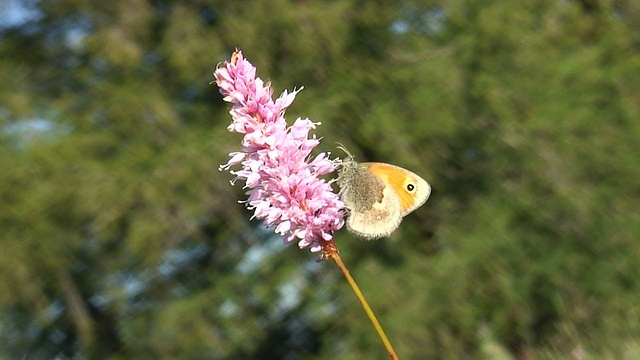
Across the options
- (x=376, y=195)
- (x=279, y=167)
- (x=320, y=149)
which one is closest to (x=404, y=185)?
(x=376, y=195)

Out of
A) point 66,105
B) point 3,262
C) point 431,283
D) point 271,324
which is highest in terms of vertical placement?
point 66,105

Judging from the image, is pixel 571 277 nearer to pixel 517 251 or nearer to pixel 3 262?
pixel 517 251

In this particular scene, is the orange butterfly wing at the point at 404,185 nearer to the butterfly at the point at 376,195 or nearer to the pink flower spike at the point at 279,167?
the butterfly at the point at 376,195

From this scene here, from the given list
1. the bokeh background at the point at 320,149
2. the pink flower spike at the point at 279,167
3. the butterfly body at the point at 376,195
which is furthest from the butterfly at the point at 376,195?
the bokeh background at the point at 320,149

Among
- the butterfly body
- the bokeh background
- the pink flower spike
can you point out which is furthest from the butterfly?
the bokeh background

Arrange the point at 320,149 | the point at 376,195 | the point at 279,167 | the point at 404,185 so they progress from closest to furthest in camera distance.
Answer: the point at 279,167 → the point at 376,195 → the point at 404,185 → the point at 320,149

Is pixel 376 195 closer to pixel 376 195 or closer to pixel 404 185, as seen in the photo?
pixel 376 195

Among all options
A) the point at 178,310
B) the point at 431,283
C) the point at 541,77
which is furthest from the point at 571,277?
the point at 178,310
